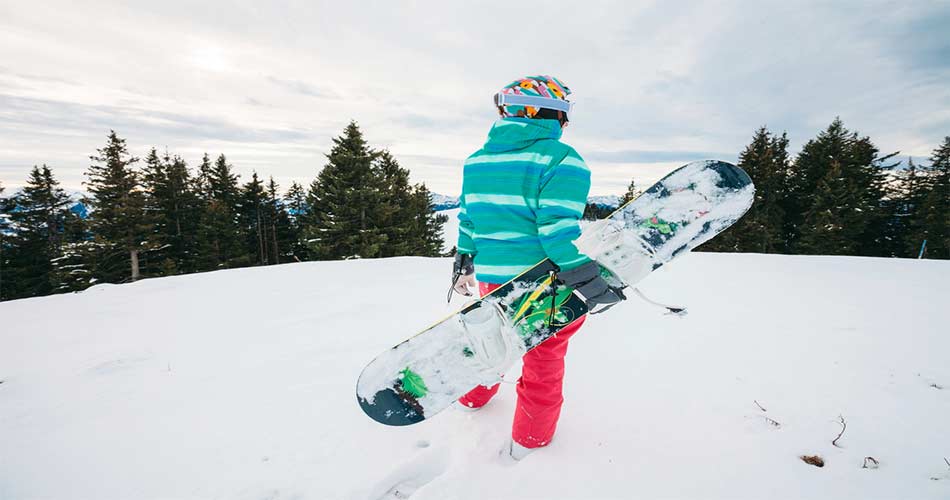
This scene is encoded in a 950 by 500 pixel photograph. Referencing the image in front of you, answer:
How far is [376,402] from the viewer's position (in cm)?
188

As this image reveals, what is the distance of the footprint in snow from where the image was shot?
5.44ft

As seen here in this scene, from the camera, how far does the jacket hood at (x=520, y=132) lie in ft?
5.71

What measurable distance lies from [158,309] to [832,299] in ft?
26.7

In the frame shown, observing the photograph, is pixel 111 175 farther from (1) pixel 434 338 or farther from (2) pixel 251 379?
(1) pixel 434 338

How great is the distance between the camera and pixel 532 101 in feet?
5.82

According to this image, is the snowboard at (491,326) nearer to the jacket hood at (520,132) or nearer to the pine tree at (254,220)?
the jacket hood at (520,132)

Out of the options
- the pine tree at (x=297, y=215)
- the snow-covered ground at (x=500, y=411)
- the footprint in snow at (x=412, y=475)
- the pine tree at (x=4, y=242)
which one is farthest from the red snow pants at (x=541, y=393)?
the pine tree at (x=4, y=242)

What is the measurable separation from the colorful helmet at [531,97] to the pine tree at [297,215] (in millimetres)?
32770

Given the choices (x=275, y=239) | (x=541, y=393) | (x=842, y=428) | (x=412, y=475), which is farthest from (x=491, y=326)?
(x=275, y=239)

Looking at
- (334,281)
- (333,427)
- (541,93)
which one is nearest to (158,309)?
(334,281)

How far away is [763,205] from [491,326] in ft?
91.1

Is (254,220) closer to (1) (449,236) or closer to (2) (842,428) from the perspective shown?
(2) (842,428)

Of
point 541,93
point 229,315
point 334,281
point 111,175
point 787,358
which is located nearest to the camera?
point 541,93

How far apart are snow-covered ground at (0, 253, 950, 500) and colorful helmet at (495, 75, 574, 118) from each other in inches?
69.4
